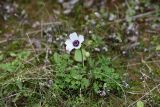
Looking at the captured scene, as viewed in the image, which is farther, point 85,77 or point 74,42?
point 85,77

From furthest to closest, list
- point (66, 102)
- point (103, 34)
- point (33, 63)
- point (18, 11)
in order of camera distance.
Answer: point (18, 11), point (103, 34), point (33, 63), point (66, 102)

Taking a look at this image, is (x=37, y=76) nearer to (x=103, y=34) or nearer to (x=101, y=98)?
(x=101, y=98)

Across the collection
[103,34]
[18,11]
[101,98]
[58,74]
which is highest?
[18,11]

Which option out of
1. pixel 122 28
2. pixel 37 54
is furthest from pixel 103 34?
pixel 37 54

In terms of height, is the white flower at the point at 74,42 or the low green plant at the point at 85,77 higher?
the white flower at the point at 74,42

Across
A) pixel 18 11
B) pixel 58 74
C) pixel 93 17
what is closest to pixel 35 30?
pixel 18 11

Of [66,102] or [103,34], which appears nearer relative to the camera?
[66,102]

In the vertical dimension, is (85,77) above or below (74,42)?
below

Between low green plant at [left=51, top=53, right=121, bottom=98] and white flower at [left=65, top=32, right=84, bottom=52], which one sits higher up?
white flower at [left=65, top=32, right=84, bottom=52]

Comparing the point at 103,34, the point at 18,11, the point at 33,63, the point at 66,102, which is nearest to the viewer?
the point at 66,102

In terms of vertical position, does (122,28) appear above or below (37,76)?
above
